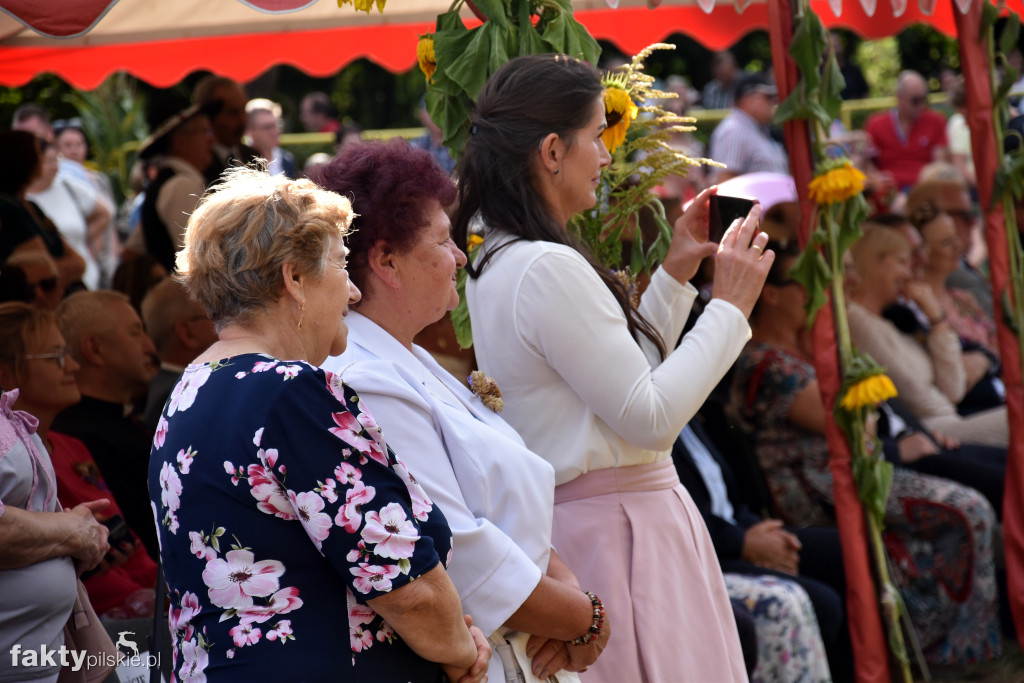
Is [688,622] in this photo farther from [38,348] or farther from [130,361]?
[130,361]

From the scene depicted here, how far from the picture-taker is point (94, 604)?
10.1ft

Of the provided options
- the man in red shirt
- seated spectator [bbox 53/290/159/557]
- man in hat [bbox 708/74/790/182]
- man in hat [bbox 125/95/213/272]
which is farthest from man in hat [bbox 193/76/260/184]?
the man in red shirt

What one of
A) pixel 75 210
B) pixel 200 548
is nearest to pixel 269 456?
pixel 200 548

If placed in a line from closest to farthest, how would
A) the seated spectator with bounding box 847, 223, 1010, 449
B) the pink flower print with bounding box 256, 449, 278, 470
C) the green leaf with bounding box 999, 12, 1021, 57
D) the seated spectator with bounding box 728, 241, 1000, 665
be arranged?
the pink flower print with bounding box 256, 449, 278, 470
the green leaf with bounding box 999, 12, 1021, 57
the seated spectator with bounding box 728, 241, 1000, 665
the seated spectator with bounding box 847, 223, 1010, 449

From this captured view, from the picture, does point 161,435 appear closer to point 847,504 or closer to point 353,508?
point 353,508

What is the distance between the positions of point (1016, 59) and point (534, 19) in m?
10.6

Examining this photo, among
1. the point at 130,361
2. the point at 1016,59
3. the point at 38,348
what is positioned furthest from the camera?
the point at 1016,59

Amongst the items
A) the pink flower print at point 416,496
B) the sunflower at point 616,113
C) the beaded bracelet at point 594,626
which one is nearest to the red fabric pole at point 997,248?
the sunflower at point 616,113

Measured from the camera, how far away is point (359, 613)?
1648 mm

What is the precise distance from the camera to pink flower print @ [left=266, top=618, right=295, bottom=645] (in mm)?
1589

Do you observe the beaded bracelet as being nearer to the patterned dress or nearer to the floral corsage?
the floral corsage

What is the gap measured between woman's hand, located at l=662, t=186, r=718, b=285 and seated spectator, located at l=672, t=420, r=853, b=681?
1405 mm

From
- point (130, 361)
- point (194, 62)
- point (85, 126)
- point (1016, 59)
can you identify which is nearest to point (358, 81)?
point (85, 126)

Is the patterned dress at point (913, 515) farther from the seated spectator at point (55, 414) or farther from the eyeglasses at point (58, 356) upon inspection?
the eyeglasses at point (58, 356)
